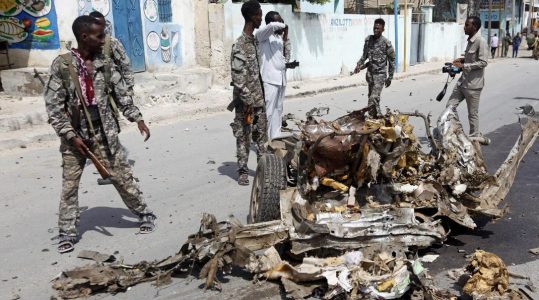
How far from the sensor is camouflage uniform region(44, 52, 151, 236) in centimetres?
421

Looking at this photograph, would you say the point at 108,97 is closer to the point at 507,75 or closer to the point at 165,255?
the point at 165,255

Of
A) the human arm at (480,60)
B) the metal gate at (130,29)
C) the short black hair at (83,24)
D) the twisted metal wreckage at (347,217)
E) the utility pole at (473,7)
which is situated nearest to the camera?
the twisted metal wreckage at (347,217)

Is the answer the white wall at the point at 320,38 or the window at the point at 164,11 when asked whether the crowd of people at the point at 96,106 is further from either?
the white wall at the point at 320,38

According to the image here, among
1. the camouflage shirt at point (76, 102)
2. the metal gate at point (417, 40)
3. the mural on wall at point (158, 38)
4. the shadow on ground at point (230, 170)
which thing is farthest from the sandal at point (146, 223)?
the metal gate at point (417, 40)

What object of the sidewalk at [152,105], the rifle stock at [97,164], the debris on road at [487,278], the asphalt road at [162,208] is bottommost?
the asphalt road at [162,208]

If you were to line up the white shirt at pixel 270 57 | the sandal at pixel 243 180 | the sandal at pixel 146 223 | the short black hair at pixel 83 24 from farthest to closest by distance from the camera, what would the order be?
1. the white shirt at pixel 270 57
2. the sandal at pixel 243 180
3. the sandal at pixel 146 223
4. the short black hair at pixel 83 24

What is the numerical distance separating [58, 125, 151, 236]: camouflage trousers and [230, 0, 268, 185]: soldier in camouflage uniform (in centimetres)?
180

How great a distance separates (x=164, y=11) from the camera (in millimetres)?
14539

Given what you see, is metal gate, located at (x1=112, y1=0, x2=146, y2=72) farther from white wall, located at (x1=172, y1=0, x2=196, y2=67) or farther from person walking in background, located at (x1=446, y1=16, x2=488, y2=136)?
person walking in background, located at (x1=446, y1=16, x2=488, y2=136)

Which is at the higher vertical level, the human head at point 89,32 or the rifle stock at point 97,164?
the human head at point 89,32

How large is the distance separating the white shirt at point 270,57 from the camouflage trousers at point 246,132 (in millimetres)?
443

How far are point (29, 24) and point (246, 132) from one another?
8.46 m

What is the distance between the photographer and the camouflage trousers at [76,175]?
4.41m

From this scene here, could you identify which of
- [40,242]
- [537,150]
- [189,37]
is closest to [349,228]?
[40,242]
